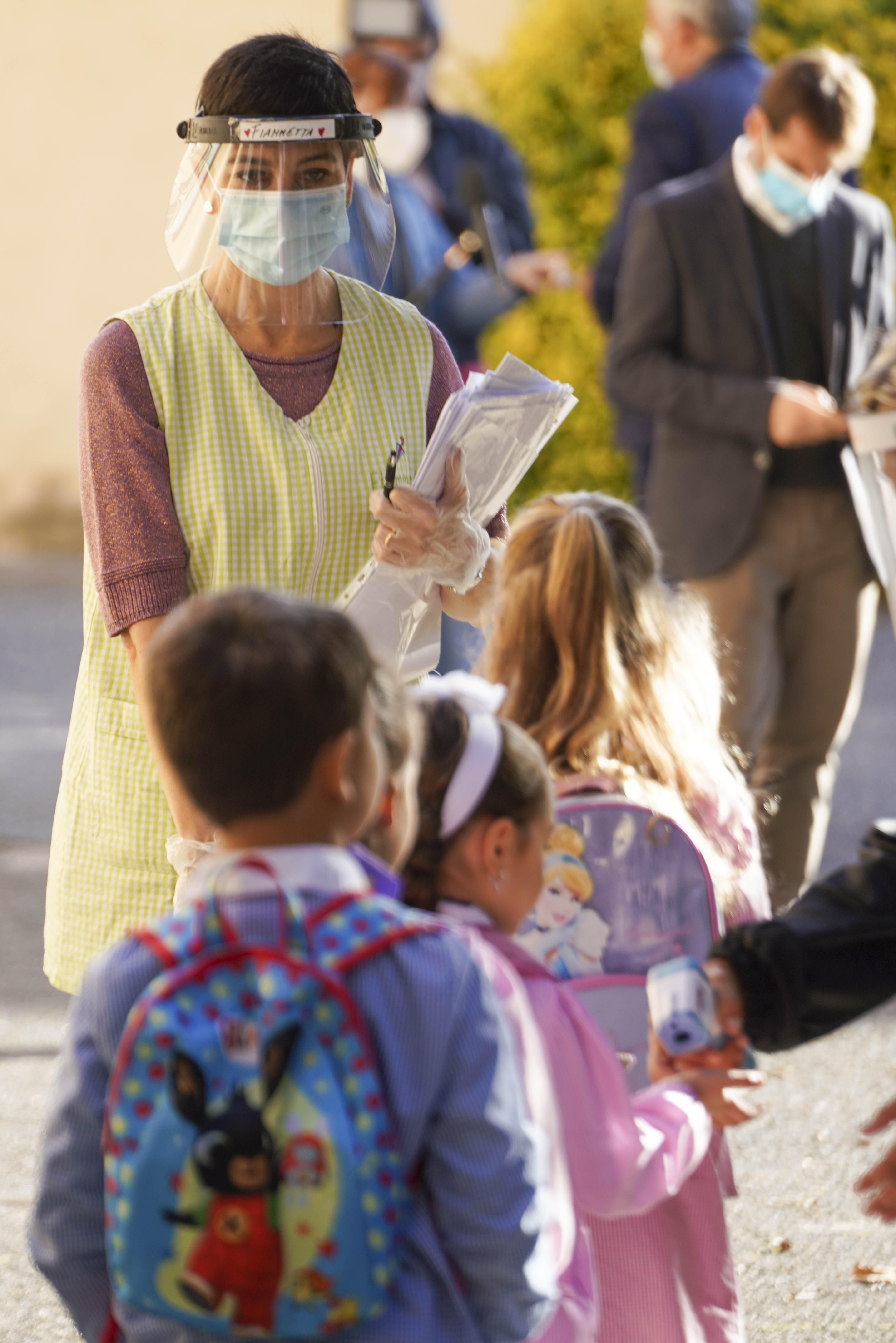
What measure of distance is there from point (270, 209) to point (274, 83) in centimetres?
16

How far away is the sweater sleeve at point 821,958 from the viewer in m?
2.10

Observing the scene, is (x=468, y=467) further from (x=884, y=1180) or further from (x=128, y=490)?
(x=884, y=1180)

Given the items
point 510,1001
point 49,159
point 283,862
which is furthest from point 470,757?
point 49,159

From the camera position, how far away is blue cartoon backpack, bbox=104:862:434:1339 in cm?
140

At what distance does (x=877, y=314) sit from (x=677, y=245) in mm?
562

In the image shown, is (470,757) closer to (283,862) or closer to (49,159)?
(283,862)

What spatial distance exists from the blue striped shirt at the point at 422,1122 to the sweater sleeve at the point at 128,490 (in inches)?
32.9

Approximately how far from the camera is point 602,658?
2.51m

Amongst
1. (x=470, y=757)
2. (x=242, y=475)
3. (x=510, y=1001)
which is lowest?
(x=510, y=1001)

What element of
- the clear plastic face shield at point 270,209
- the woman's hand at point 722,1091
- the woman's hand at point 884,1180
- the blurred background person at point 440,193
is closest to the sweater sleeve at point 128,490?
the clear plastic face shield at point 270,209

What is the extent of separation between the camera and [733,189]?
14.8 ft

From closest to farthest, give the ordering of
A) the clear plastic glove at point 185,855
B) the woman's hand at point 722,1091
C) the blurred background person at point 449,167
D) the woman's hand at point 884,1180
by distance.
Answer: the woman's hand at point 884,1180 < the woman's hand at point 722,1091 < the clear plastic glove at point 185,855 < the blurred background person at point 449,167

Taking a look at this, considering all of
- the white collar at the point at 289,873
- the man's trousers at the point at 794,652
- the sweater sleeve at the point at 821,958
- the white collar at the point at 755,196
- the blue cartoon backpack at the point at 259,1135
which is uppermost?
the white collar at the point at 755,196

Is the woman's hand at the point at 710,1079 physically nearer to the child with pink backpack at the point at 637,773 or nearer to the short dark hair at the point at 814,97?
the child with pink backpack at the point at 637,773
